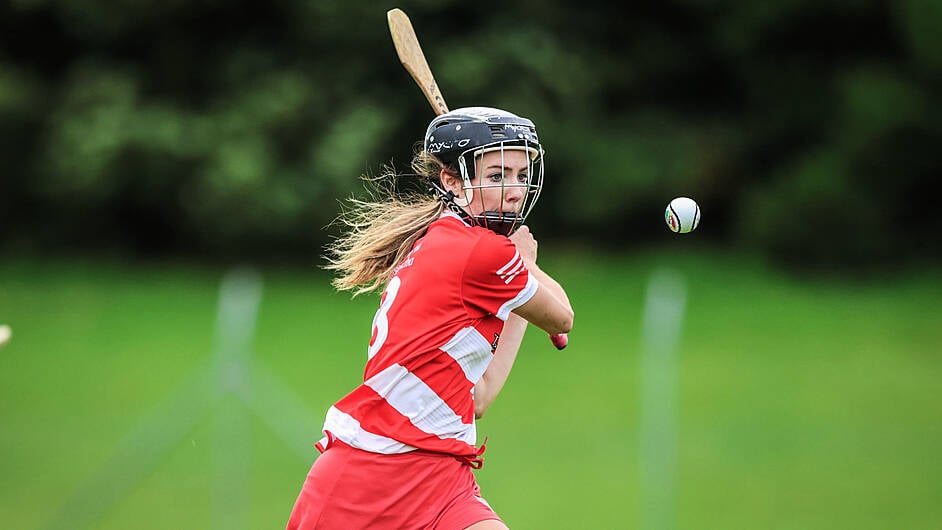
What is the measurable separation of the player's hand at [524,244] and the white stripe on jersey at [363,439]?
28.9 inches

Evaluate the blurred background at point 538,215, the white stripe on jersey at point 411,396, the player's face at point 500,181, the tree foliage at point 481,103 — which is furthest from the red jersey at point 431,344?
the tree foliage at point 481,103

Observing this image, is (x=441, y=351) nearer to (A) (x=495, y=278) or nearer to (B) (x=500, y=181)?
(A) (x=495, y=278)

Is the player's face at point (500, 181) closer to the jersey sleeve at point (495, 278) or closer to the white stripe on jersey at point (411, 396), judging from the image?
the jersey sleeve at point (495, 278)

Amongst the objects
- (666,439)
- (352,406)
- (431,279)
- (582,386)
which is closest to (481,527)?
(352,406)

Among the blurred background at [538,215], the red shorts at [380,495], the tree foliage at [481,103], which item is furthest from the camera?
the tree foliage at [481,103]

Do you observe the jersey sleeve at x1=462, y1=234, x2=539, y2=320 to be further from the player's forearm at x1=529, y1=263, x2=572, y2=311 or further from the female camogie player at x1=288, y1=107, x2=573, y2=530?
the player's forearm at x1=529, y1=263, x2=572, y2=311

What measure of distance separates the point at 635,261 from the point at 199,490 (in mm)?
8863

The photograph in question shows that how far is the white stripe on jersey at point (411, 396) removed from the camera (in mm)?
3395

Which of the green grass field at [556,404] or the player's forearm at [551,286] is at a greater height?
the player's forearm at [551,286]

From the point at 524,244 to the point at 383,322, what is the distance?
1.91 feet

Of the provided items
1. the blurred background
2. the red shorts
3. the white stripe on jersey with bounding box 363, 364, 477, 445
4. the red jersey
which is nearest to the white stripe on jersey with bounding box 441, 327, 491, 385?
the red jersey

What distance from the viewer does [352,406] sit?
3438 millimetres

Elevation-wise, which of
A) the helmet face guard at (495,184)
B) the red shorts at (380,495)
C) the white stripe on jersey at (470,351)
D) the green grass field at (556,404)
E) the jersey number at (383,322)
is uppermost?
the helmet face guard at (495,184)

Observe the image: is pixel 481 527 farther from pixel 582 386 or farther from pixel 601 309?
pixel 601 309
